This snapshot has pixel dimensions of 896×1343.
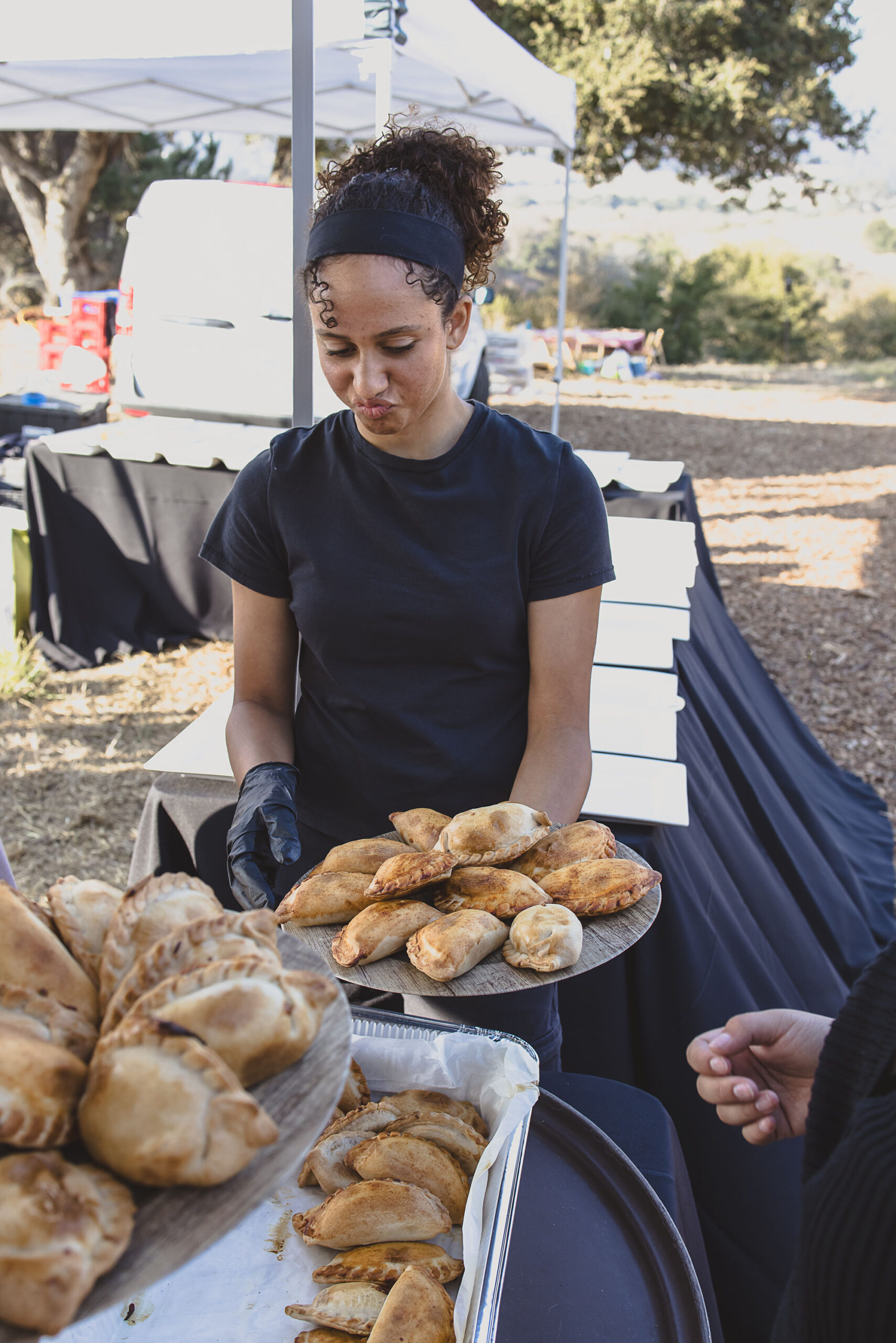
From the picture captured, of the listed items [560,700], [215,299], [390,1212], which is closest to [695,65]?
[215,299]

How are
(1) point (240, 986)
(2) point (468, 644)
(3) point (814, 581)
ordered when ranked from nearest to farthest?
(1) point (240, 986)
(2) point (468, 644)
(3) point (814, 581)

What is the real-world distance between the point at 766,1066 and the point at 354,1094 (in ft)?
1.70

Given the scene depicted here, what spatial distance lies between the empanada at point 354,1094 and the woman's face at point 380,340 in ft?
2.95

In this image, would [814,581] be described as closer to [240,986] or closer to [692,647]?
[692,647]

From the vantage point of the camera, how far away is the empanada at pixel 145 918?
2.21ft

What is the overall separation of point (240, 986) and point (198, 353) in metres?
5.97

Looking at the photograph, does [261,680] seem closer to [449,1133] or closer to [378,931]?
[378,931]

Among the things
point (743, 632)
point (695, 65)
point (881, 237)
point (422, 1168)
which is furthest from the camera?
point (881, 237)

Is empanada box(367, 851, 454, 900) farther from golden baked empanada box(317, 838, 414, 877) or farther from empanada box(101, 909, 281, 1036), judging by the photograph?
empanada box(101, 909, 281, 1036)

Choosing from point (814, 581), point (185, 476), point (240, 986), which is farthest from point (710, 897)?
point (814, 581)

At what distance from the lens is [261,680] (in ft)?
5.74

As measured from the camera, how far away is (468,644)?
1.61 metres

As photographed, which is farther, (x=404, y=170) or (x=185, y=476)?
(x=185, y=476)

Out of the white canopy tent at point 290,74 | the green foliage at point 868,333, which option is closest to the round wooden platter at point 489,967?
the white canopy tent at point 290,74
